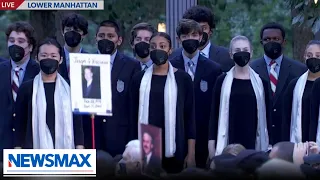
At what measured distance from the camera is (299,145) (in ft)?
34.3

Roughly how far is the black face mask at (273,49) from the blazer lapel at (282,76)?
10cm

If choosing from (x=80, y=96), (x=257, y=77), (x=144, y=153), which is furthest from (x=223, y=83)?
(x=144, y=153)

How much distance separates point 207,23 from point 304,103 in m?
1.50

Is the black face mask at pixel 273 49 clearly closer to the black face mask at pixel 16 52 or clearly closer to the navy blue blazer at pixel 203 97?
the navy blue blazer at pixel 203 97

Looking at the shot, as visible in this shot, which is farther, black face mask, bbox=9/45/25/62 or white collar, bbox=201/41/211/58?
white collar, bbox=201/41/211/58

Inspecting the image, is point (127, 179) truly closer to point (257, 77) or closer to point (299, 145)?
point (299, 145)

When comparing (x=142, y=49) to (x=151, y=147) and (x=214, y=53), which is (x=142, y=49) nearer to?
(x=214, y=53)

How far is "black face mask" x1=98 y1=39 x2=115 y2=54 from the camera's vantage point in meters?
12.1

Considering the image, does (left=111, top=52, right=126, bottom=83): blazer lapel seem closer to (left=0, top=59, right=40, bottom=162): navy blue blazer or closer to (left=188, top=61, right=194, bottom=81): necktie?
(left=188, top=61, right=194, bottom=81): necktie

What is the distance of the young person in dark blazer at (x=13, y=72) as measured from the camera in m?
11.8

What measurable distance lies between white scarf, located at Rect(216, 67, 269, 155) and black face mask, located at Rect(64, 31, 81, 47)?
60.1 inches

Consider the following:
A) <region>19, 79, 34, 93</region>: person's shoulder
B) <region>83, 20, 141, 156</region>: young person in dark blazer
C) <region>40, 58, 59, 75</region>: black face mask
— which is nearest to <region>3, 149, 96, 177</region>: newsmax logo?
<region>83, 20, 141, 156</region>: young person in dark blazer

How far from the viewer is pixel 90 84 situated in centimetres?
1102

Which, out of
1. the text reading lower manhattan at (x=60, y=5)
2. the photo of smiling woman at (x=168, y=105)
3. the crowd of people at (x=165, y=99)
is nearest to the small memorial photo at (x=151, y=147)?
the crowd of people at (x=165, y=99)
